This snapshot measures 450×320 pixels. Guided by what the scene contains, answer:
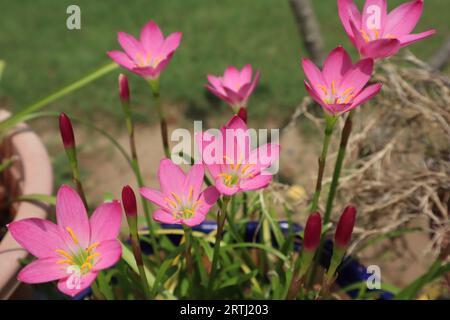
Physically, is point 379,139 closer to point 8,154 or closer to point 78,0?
point 8,154

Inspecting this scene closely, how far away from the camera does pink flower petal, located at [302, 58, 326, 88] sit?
699 millimetres

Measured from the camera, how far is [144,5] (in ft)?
9.11

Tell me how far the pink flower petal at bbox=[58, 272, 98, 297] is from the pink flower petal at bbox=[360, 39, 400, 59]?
1.46ft

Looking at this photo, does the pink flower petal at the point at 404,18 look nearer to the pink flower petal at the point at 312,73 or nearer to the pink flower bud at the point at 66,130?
the pink flower petal at the point at 312,73

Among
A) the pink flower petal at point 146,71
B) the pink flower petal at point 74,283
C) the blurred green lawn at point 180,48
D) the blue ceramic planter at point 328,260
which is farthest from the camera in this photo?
the blurred green lawn at point 180,48

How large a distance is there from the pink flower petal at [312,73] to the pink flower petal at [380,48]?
2.5 inches

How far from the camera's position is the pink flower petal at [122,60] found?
809 mm

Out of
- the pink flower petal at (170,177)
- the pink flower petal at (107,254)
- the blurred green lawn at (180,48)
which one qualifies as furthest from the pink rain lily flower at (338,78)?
the blurred green lawn at (180,48)

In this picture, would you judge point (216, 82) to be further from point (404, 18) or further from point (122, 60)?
point (404, 18)

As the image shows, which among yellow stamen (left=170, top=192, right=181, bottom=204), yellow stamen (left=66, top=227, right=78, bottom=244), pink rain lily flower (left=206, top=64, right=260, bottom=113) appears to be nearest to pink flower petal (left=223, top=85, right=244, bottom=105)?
pink rain lily flower (left=206, top=64, right=260, bottom=113)

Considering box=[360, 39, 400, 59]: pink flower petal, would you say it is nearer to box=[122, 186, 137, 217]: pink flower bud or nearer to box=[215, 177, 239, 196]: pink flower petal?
box=[215, 177, 239, 196]: pink flower petal

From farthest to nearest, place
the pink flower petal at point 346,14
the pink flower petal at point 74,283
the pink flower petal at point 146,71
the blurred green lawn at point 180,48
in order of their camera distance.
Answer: the blurred green lawn at point 180,48
the pink flower petal at point 146,71
the pink flower petal at point 346,14
the pink flower petal at point 74,283

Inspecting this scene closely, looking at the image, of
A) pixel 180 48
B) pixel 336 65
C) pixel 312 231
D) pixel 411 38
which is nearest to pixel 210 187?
pixel 312 231
